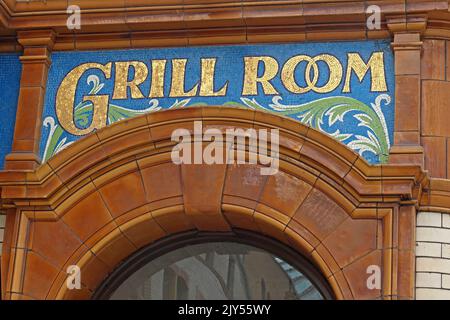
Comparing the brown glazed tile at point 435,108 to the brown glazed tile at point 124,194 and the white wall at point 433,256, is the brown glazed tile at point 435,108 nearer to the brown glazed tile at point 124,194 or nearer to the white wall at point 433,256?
the white wall at point 433,256

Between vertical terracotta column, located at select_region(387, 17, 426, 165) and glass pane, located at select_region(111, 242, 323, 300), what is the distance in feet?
5.17

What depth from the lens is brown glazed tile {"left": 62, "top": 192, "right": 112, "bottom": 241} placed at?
12.0 m

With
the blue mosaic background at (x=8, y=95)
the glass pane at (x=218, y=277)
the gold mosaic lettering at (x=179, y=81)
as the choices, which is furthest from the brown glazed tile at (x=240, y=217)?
the blue mosaic background at (x=8, y=95)

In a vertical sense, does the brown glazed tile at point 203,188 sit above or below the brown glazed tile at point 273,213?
above

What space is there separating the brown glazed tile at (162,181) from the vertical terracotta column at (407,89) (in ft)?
6.64

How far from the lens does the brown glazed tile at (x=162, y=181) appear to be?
1195cm

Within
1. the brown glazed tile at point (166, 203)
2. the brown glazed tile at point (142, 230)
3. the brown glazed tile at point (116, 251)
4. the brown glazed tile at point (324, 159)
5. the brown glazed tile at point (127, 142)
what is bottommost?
the brown glazed tile at point (116, 251)

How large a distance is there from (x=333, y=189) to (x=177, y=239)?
1789 millimetres

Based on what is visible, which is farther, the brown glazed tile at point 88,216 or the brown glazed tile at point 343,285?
the brown glazed tile at point 88,216

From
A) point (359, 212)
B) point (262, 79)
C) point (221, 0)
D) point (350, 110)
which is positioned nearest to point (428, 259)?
point (359, 212)

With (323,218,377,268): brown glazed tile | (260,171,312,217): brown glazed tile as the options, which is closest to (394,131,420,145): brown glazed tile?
(323,218,377,268): brown glazed tile

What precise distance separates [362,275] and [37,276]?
3047 mm

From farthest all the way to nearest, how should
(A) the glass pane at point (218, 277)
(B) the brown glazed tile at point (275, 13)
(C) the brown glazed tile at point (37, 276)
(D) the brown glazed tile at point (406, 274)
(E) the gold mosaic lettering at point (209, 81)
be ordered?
1. (E) the gold mosaic lettering at point (209, 81)
2. (B) the brown glazed tile at point (275, 13)
3. (A) the glass pane at point (218, 277)
4. (C) the brown glazed tile at point (37, 276)
5. (D) the brown glazed tile at point (406, 274)

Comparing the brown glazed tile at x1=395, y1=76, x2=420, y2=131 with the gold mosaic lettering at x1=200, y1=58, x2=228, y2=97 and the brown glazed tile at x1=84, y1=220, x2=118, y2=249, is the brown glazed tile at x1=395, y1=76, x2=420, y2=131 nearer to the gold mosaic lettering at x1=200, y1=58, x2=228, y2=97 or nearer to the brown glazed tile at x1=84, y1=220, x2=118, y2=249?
the gold mosaic lettering at x1=200, y1=58, x2=228, y2=97
